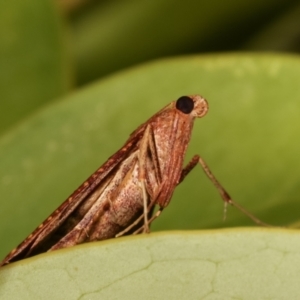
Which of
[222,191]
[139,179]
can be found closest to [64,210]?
[139,179]

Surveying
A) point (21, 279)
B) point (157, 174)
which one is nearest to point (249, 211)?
point (157, 174)

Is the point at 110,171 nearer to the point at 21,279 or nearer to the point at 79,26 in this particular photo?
the point at 21,279

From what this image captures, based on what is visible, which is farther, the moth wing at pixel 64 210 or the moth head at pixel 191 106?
the moth head at pixel 191 106

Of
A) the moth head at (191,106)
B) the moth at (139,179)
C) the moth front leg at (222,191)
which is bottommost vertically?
the moth front leg at (222,191)

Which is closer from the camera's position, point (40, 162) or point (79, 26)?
point (40, 162)

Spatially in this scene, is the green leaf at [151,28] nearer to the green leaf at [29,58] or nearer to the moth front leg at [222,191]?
the green leaf at [29,58]

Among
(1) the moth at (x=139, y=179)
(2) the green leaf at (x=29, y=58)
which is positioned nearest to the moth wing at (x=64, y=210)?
(1) the moth at (x=139, y=179)

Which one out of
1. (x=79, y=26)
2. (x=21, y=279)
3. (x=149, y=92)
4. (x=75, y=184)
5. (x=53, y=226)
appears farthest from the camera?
(x=79, y=26)
